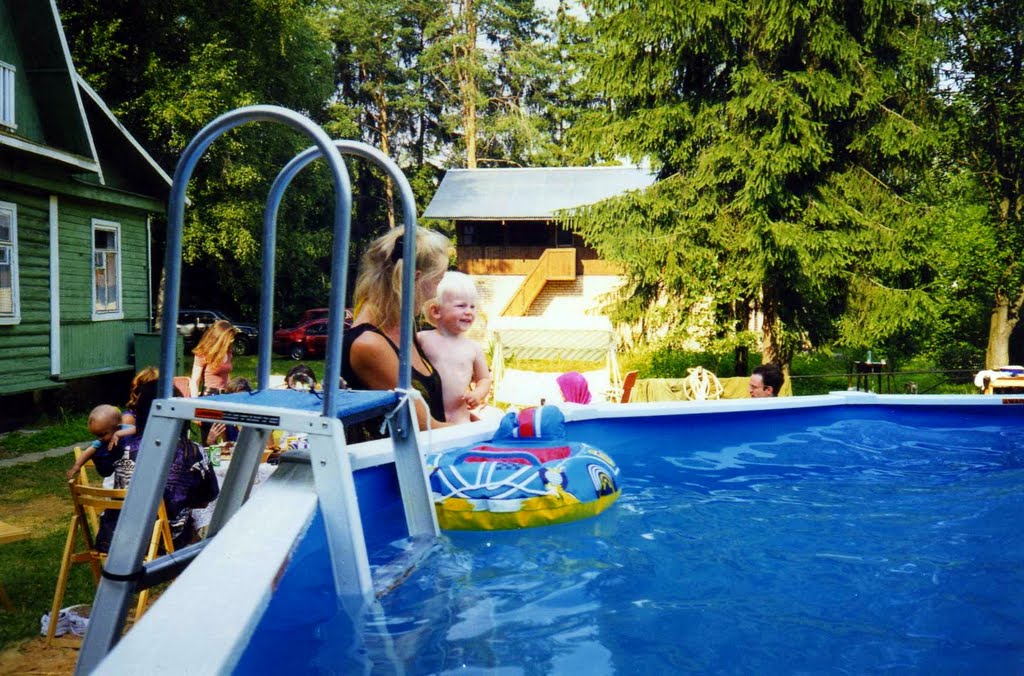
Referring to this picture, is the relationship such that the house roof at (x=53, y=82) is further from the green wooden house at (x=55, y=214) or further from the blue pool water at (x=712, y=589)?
the blue pool water at (x=712, y=589)

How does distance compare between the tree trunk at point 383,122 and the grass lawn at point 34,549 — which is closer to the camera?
the grass lawn at point 34,549

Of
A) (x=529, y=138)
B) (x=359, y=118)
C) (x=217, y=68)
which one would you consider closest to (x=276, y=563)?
(x=217, y=68)

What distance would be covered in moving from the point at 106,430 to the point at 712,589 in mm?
3790

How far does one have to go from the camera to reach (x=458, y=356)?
454 centimetres

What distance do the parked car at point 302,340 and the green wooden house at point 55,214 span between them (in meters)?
9.72

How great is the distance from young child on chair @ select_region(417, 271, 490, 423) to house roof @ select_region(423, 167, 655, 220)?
993 inches

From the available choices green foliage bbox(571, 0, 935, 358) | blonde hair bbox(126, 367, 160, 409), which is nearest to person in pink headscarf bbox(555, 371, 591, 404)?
blonde hair bbox(126, 367, 160, 409)

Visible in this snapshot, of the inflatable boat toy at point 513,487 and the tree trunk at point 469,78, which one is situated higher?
the tree trunk at point 469,78

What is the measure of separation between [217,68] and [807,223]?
1719 cm

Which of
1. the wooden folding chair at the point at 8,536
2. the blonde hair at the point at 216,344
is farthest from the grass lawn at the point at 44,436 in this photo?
A: the wooden folding chair at the point at 8,536

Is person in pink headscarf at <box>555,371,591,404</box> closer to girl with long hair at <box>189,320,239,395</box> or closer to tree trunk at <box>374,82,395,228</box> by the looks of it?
girl with long hair at <box>189,320,239,395</box>

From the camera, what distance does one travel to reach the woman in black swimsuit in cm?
381

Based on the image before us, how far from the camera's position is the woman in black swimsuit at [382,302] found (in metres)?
3.81

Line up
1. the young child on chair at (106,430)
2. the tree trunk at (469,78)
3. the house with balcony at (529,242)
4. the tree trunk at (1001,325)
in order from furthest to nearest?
the tree trunk at (469,78) < the house with balcony at (529,242) < the tree trunk at (1001,325) < the young child on chair at (106,430)
